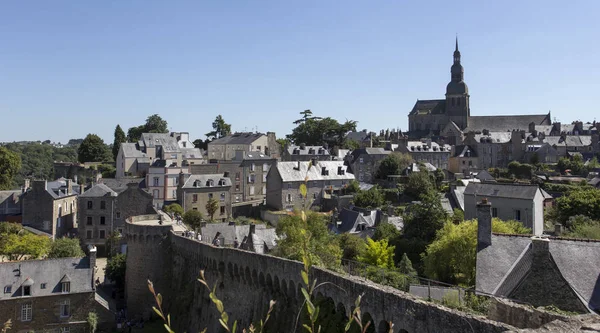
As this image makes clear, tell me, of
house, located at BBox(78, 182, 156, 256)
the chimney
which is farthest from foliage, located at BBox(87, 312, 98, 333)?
the chimney

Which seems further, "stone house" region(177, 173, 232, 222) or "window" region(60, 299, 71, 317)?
"stone house" region(177, 173, 232, 222)

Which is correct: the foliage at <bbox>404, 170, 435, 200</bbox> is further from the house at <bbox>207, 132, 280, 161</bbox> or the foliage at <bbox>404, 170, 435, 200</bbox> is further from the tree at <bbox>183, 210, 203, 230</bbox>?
the house at <bbox>207, 132, 280, 161</bbox>

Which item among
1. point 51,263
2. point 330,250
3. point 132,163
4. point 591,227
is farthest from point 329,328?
point 132,163

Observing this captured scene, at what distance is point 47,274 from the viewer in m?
28.6

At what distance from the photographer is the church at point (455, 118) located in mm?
96812

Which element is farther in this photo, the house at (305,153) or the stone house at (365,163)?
the house at (305,153)

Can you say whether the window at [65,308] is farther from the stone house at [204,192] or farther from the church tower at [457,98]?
the church tower at [457,98]

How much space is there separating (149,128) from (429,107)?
58214mm

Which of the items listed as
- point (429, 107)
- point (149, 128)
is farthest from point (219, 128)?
point (429, 107)

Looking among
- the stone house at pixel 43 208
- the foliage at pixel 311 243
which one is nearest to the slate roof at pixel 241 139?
the stone house at pixel 43 208

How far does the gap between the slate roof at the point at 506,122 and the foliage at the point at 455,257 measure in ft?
255

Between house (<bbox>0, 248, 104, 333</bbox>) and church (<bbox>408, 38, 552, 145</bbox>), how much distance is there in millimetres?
73423

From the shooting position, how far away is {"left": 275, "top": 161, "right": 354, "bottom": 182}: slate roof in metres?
53.2

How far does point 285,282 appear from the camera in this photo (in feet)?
61.0
